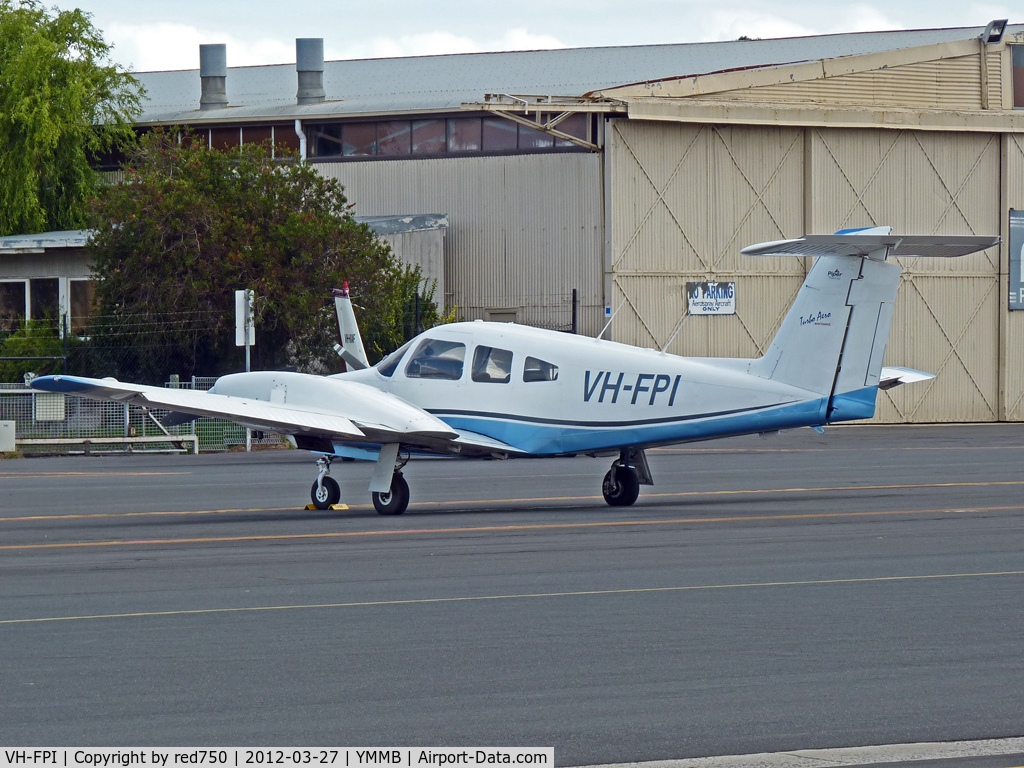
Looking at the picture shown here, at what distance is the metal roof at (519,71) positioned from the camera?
48.3 m

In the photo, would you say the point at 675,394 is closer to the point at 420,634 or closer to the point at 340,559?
the point at 340,559

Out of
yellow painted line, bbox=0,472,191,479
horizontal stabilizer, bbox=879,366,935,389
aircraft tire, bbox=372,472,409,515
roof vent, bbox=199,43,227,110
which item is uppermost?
roof vent, bbox=199,43,227,110

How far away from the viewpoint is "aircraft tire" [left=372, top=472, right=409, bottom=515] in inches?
656

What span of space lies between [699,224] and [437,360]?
24.3 metres

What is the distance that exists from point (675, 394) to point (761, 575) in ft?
17.6

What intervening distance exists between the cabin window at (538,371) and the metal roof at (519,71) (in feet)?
98.4

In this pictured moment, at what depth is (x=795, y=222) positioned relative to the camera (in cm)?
4172

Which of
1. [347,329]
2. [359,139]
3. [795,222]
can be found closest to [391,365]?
[347,329]

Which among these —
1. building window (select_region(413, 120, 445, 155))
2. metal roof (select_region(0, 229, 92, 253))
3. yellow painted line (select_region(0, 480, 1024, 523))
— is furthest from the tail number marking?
metal roof (select_region(0, 229, 92, 253))

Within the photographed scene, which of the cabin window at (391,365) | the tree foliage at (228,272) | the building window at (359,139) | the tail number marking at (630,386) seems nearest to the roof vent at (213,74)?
the building window at (359,139)

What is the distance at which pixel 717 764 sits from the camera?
5879 mm

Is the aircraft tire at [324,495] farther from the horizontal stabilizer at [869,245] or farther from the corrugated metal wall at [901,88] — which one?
A: the corrugated metal wall at [901,88]

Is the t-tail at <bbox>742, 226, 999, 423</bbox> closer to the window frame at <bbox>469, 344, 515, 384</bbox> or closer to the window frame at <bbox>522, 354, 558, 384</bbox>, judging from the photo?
the window frame at <bbox>522, 354, 558, 384</bbox>

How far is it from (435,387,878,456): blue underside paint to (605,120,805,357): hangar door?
22852 mm
